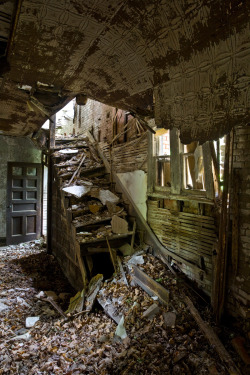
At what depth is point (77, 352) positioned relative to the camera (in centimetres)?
335

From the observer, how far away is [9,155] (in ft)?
27.2

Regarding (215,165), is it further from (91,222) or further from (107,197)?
(107,197)

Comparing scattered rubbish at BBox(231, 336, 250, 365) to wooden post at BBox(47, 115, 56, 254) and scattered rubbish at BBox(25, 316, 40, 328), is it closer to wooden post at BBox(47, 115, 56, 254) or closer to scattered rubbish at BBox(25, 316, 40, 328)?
scattered rubbish at BBox(25, 316, 40, 328)

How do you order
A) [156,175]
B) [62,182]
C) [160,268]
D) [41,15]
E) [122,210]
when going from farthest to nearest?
1. [62,182]
2. [122,210]
3. [156,175]
4. [160,268]
5. [41,15]

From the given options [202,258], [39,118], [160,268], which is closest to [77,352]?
[160,268]

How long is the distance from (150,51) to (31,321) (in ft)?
16.2

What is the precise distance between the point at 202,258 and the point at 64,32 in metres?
3.75

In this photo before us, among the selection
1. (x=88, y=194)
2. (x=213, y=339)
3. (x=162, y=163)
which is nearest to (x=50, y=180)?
(x=88, y=194)

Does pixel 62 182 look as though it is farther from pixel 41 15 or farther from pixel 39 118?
pixel 41 15

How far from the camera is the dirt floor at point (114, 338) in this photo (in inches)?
112

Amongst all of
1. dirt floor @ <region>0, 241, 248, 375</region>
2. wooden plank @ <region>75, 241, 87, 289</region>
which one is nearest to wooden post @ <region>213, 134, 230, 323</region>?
dirt floor @ <region>0, 241, 248, 375</region>

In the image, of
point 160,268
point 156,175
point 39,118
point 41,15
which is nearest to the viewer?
point 41,15

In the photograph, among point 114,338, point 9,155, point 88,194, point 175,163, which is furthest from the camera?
point 9,155

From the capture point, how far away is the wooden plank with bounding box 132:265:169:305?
370 centimetres
